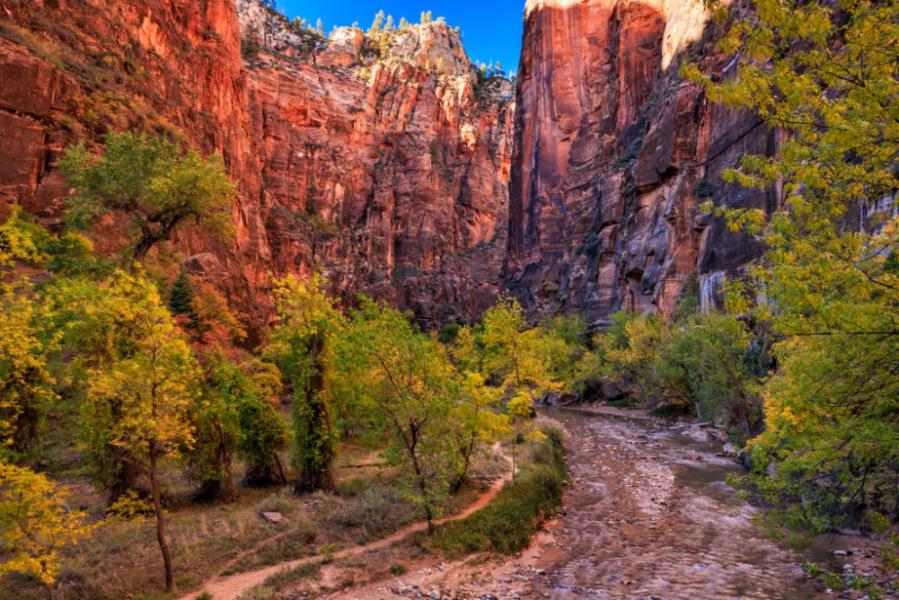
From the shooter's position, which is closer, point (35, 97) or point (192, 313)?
point (35, 97)

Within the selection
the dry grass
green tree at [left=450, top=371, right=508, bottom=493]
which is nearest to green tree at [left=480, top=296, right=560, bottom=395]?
green tree at [left=450, top=371, right=508, bottom=493]

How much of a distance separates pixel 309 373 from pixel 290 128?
4002 inches

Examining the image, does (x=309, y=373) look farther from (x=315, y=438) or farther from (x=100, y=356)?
(x=100, y=356)

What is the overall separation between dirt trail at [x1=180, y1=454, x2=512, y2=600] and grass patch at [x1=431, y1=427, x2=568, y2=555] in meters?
0.73

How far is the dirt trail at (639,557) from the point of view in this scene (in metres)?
12.1

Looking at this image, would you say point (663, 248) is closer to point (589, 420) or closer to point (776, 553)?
point (589, 420)

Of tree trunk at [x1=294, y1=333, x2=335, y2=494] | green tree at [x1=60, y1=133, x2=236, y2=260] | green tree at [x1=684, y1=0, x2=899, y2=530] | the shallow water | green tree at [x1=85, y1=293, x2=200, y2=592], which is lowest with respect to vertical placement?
the shallow water

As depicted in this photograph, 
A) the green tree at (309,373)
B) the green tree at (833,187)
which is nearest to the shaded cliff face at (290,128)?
the green tree at (309,373)

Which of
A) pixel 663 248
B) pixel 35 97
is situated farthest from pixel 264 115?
pixel 663 248

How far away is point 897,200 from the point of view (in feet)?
19.4

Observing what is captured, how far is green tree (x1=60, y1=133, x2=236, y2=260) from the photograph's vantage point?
87.4 ft

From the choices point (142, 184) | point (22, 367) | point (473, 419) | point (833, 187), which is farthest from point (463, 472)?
point (142, 184)

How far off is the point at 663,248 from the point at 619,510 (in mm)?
50134

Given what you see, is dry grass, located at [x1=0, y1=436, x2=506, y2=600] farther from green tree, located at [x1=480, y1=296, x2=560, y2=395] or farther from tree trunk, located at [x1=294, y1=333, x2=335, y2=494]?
green tree, located at [x1=480, y1=296, x2=560, y2=395]
